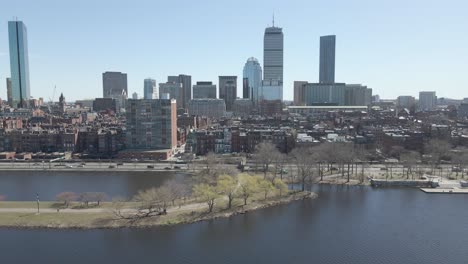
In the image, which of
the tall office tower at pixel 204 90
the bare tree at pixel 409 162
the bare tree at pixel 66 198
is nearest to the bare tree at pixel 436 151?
the bare tree at pixel 409 162

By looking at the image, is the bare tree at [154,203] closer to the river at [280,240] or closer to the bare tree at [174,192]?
the bare tree at [174,192]

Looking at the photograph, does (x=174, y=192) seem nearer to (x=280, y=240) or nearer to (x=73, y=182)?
(x=280, y=240)

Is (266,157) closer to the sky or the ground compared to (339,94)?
closer to the ground

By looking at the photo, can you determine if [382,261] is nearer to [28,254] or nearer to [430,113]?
[28,254]

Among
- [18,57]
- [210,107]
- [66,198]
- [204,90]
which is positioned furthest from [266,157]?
[18,57]

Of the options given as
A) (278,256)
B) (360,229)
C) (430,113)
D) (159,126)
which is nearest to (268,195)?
(360,229)
